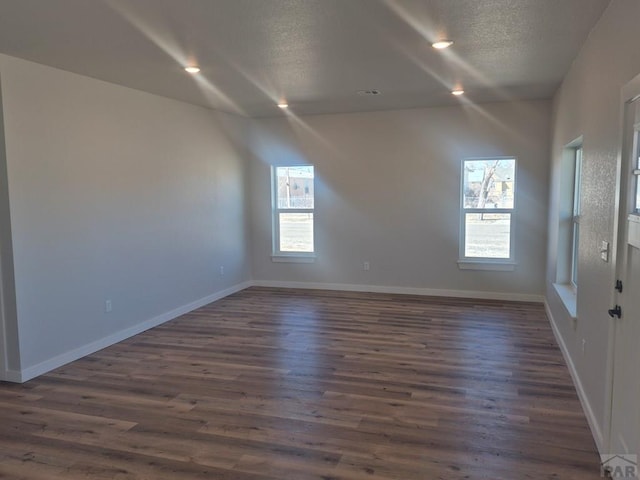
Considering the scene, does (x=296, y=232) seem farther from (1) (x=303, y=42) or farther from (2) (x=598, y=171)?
(2) (x=598, y=171)

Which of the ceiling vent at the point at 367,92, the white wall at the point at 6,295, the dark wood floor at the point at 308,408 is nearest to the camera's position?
the dark wood floor at the point at 308,408

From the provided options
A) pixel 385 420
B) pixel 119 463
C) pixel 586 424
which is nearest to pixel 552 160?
pixel 586 424

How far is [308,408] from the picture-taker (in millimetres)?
3283

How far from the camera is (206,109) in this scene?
6207 millimetres

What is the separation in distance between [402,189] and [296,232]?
1748mm

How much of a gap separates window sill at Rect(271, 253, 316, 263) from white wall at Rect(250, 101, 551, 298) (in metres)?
0.08

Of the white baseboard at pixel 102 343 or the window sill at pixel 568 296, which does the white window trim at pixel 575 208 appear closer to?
the window sill at pixel 568 296

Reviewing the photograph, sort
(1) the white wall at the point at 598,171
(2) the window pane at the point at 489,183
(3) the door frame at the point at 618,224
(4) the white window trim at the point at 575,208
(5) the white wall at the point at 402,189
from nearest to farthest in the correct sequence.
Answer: (3) the door frame at the point at 618,224 → (1) the white wall at the point at 598,171 → (4) the white window trim at the point at 575,208 → (5) the white wall at the point at 402,189 → (2) the window pane at the point at 489,183

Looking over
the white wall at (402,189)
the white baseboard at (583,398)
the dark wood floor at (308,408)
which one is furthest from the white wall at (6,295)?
the white baseboard at (583,398)

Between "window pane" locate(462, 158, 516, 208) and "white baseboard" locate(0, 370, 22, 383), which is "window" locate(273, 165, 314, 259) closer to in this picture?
"window pane" locate(462, 158, 516, 208)

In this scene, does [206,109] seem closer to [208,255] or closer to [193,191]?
[193,191]

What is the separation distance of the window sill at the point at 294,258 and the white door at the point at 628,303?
199 inches

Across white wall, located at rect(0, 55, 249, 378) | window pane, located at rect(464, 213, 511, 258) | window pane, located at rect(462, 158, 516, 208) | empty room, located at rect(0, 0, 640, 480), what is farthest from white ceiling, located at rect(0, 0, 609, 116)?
window pane, located at rect(464, 213, 511, 258)

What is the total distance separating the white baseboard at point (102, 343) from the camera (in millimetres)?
3867
